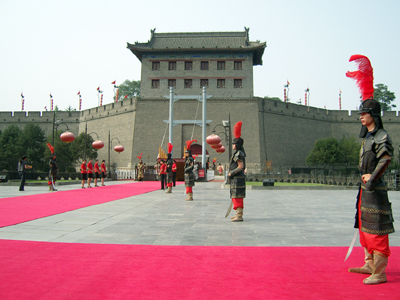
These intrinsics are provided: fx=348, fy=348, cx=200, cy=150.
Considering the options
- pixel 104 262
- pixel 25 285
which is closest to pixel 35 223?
pixel 104 262

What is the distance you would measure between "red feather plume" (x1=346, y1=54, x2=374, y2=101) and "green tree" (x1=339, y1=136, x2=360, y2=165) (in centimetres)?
3671

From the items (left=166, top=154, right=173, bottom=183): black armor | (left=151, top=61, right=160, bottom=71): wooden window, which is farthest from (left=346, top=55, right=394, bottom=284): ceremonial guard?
(left=151, top=61, right=160, bottom=71): wooden window

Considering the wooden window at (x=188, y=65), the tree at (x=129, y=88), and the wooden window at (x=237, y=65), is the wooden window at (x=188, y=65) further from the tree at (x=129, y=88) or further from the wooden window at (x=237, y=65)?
the tree at (x=129, y=88)

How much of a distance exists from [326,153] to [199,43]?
1875 centimetres

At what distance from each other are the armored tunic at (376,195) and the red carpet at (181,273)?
51 centimetres

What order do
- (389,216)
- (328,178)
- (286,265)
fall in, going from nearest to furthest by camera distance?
1. (389,216)
2. (286,265)
3. (328,178)

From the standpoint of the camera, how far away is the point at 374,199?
3.54 meters

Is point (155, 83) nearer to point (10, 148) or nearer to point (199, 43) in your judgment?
point (199, 43)

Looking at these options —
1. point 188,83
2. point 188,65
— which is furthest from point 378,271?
point 188,65

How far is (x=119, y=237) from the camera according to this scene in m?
5.35

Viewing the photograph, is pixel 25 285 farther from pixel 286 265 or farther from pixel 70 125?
pixel 70 125

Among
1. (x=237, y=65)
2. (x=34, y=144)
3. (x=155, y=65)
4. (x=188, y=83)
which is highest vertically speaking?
(x=155, y=65)

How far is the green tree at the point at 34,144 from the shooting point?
4122cm

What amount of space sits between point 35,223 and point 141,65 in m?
35.3
